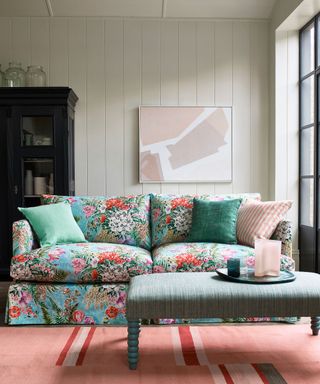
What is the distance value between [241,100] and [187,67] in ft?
1.93

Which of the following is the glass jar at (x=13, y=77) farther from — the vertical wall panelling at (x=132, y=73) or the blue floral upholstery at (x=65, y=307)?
the blue floral upholstery at (x=65, y=307)

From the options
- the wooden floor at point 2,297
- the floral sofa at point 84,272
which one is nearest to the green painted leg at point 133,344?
the floral sofa at point 84,272

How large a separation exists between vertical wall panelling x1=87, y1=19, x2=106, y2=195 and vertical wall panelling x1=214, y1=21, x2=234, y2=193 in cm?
105

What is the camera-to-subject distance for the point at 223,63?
5.24 m

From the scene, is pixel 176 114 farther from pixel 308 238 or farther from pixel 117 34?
pixel 308 238

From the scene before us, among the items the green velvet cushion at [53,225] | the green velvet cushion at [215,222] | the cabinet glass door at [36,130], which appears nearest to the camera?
the green velvet cushion at [53,225]

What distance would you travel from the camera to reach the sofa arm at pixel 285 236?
3.58 metres

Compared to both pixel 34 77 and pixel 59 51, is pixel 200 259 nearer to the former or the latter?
pixel 34 77

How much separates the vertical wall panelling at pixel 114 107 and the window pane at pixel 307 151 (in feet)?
5.33

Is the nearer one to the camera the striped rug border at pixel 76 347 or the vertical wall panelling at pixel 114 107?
the striped rug border at pixel 76 347

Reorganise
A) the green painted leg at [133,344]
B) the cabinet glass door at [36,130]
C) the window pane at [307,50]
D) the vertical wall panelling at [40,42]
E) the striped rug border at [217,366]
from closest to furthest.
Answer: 1. the striped rug border at [217,366]
2. the green painted leg at [133,344]
3. the window pane at [307,50]
4. the cabinet glass door at [36,130]
5. the vertical wall panelling at [40,42]

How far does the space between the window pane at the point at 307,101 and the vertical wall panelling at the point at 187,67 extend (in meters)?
0.97

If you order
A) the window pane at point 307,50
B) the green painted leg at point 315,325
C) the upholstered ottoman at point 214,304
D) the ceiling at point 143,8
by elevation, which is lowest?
the green painted leg at point 315,325

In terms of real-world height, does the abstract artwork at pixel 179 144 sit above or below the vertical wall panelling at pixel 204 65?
below
